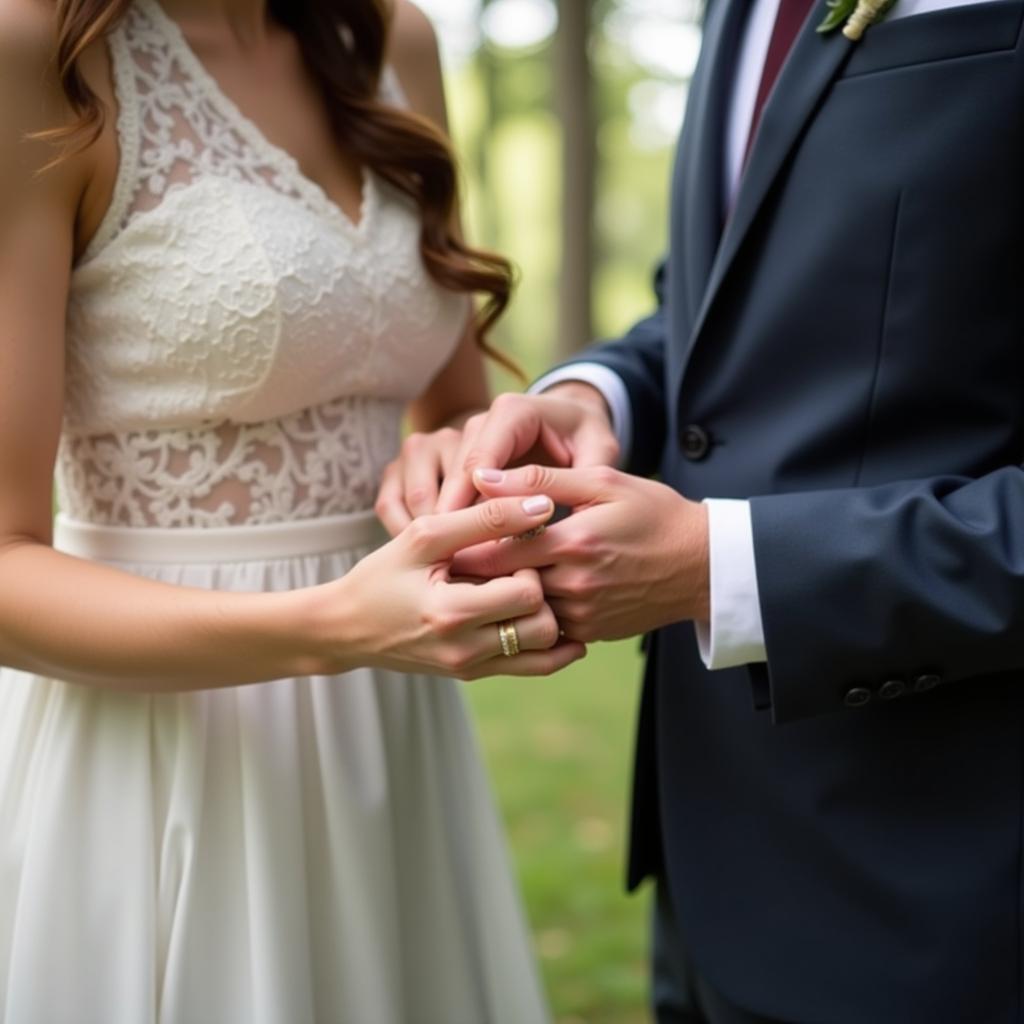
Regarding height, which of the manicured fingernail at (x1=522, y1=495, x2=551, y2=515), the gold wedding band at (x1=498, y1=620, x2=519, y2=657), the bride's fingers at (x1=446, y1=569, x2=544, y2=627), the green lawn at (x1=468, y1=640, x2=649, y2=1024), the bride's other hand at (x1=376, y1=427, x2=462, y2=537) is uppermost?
the manicured fingernail at (x1=522, y1=495, x2=551, y2=515)

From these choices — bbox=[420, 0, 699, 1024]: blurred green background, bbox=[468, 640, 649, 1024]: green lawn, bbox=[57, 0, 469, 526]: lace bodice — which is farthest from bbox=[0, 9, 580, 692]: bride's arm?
bbox=[468, 640, 649, 1024]: green lawn

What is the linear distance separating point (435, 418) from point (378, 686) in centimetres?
69

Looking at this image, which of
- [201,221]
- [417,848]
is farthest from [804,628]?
[201,221]

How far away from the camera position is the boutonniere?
1734 mm

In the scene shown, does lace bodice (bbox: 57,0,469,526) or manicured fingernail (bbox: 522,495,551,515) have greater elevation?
lace bodice (bbox: 57,0,469,526)

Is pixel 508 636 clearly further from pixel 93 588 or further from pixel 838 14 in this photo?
pixel 838 14

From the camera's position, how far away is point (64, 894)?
1.87m

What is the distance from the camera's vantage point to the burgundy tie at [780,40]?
1.94 meters

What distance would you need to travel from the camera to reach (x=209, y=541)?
6.67 ft

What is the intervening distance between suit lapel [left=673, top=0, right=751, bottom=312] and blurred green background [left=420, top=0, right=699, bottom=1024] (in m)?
0.35

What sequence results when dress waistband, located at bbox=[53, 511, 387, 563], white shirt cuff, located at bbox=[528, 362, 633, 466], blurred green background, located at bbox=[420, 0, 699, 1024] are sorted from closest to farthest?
1. dress waistband, located at bbox=[53, 511, 387, 563]
2. white shirt cuff, located at bbox=[528, 362, 633, 466]
3. blurred green background, located at bbox=[420, 0, 699, 1024]

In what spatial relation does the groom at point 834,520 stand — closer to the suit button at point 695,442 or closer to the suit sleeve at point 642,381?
the suit button at point 695,442

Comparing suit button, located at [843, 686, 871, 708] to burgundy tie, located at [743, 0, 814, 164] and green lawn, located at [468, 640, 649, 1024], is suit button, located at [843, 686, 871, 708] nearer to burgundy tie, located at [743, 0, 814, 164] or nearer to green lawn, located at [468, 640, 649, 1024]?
burgundy tie, located at [743, 0, 814, 164]

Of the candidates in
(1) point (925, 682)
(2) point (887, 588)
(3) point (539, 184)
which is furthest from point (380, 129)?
(3) point (539, 184)
